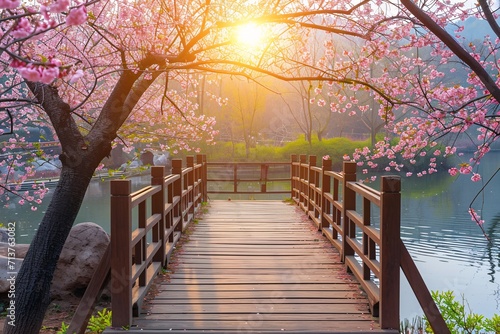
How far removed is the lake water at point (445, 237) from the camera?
9266 millimetres

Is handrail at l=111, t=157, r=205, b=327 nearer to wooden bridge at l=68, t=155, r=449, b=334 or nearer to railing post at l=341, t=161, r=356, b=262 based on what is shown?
wooden bridge at l=68, t=155, r=449, b=334

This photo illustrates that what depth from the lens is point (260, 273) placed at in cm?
543

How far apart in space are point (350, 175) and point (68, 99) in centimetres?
463

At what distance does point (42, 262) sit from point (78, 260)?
218 cm

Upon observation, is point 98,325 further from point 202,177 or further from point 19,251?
point 202,177

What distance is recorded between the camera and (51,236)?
4.58 m

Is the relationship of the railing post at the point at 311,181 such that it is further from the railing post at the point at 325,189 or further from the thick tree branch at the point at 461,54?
the thick tree branch at the point at 461,54

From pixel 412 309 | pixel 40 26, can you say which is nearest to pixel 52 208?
pixel 40 26

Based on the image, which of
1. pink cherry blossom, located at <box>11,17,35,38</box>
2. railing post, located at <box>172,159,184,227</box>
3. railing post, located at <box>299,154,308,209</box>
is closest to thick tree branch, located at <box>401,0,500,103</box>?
pink cherry blossom, located at <box>11,17,35,38</box>

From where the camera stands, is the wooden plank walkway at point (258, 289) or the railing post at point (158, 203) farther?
the railing post at point (158, 203)

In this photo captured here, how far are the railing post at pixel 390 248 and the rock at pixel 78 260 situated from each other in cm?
413

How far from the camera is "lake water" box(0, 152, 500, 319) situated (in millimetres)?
9266

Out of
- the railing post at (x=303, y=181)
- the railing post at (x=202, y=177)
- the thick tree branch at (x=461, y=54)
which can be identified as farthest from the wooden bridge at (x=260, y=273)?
the railing post at (x=202, y=177)

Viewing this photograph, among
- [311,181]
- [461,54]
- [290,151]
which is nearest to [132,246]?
[461,54]
